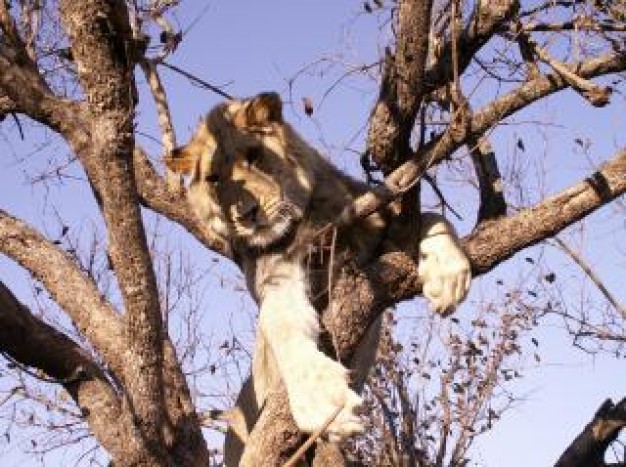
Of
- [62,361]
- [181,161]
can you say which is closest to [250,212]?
[181,161]

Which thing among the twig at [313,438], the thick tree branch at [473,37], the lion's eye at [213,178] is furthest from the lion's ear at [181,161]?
the twig at [313,438]

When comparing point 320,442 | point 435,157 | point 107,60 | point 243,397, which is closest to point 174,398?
point 243,397

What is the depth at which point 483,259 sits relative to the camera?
3.62m

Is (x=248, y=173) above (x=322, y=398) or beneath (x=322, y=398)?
above

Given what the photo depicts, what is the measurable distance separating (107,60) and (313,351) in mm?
1197

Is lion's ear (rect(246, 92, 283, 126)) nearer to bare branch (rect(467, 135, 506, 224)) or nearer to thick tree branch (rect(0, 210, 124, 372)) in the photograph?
bare branch (rect(467, 135, 506, 224))

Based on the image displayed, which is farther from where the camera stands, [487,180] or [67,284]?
[67,284]

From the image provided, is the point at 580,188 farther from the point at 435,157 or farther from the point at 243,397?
the point at 243,397

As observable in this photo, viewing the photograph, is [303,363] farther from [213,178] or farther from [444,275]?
[213,178]

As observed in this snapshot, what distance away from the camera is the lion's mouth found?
12.8ft

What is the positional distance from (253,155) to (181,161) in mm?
354

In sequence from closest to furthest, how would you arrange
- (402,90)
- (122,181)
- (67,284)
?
(122,181) < (402,90) < (67,284)

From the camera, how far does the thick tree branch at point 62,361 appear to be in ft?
13.3

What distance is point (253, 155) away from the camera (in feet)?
13.3
